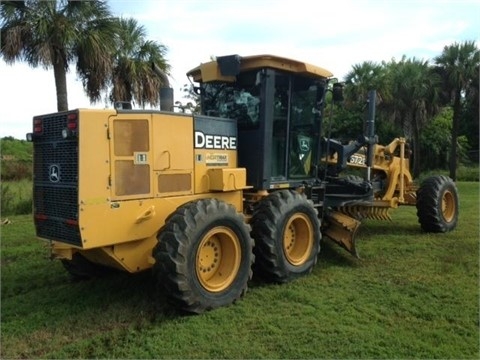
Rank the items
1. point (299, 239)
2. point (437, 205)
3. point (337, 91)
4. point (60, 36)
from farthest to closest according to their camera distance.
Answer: point (60, 36) → point (437, 205) → point (337, 91) → point (299, 239)

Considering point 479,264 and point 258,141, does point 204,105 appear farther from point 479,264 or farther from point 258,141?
point 479,264

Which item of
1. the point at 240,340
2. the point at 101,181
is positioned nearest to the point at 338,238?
the point at 240,340

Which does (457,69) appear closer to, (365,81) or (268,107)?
(365,81)

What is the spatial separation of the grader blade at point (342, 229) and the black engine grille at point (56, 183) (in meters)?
3.97

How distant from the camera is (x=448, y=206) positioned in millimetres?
9430

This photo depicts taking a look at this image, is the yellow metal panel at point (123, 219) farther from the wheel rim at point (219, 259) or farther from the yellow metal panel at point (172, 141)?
the wheel rim at point (219, 259)

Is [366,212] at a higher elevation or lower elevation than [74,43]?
lower

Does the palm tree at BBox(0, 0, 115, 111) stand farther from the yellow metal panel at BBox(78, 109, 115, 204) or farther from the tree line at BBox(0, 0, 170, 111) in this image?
the yellow metal panel at BBox(78, 109, 115, 204)

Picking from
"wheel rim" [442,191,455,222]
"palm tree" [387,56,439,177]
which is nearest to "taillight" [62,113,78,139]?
"wheel rim" [442,191,455,222]

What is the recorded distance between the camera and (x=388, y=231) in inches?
357

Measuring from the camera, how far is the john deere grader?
4605 mm

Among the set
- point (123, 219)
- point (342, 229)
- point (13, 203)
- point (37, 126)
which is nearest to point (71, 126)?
point (37, 126)

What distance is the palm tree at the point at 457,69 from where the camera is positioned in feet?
75.3

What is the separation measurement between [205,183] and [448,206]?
5.96 metres
